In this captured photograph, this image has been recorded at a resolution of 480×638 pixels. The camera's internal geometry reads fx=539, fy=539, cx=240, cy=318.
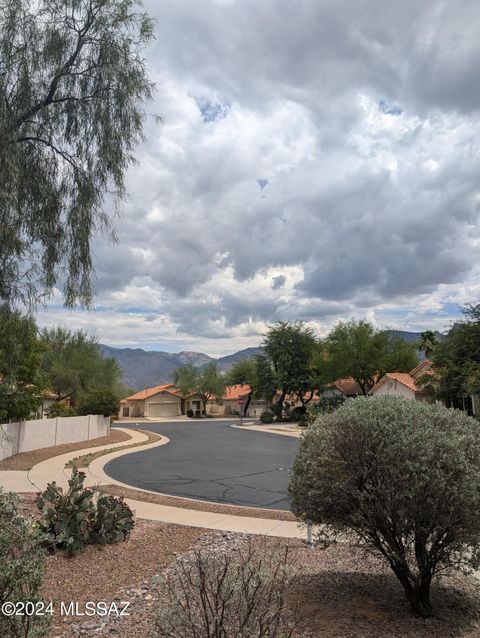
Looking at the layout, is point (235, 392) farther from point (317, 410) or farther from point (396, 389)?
point (317, 410)

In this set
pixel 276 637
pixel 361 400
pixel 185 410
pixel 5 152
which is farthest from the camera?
pixel 185 410

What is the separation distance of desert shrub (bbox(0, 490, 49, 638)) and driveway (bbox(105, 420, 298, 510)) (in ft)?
27.7

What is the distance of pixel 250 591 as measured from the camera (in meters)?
4.38

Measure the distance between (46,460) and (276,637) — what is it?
18720mm

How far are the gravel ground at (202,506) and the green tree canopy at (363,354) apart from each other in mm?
38229

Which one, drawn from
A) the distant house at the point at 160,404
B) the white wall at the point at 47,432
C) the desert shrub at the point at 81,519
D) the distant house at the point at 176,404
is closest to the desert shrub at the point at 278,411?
the distant house at the point at 176,404

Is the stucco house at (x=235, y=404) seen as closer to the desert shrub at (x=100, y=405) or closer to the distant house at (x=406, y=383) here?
the distant house at (x=406, y=383)

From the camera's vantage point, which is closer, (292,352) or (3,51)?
(3,51)

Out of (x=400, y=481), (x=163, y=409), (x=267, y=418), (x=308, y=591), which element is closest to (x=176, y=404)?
(x=163, y=409)

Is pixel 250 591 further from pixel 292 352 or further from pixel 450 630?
pixel 292 352

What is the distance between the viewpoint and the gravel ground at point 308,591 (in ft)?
17.0

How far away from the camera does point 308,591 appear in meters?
6.14

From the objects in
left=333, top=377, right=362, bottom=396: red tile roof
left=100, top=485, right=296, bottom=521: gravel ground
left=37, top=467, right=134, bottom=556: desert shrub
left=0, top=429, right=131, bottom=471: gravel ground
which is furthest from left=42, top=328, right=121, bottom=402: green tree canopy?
left=37, top=467, right=134, bottom=556: desert shrub

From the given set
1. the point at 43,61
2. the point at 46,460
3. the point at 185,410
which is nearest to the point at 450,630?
the point at 43,61
